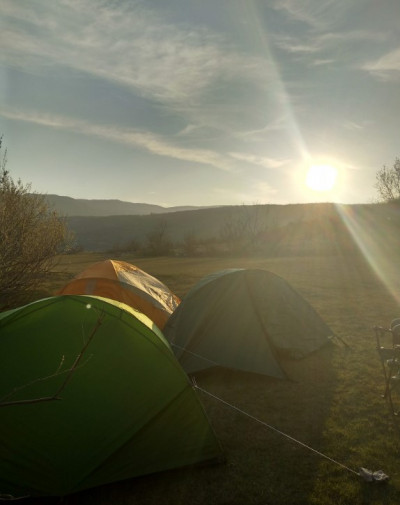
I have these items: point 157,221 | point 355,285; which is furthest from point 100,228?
point 355,285

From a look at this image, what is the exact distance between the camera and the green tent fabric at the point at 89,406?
13.1ft

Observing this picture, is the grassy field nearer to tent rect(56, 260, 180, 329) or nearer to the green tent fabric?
the green tent fabric

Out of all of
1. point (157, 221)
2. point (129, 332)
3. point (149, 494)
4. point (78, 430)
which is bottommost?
point (149, 494)

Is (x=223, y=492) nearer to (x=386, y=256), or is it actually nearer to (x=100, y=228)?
(x=386, y=256)

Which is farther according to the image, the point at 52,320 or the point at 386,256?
the point at 386,256

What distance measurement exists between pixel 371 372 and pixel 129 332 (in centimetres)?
473

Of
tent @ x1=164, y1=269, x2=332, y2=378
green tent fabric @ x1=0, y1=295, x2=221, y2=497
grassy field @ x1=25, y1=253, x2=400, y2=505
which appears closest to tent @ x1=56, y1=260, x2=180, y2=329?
tent @ x1=164, y1=269, x2=332, y2=378

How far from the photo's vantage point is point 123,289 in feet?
30.3

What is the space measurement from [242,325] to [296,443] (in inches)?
95.9

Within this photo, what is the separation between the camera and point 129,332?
4.99 metres

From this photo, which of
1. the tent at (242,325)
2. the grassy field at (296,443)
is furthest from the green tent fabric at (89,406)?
the tent at (242,325)

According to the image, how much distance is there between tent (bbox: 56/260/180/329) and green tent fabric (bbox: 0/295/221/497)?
13.2 feet

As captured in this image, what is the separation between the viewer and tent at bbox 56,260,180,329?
30.3 feet

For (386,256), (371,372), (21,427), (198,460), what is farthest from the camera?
(386,256)
